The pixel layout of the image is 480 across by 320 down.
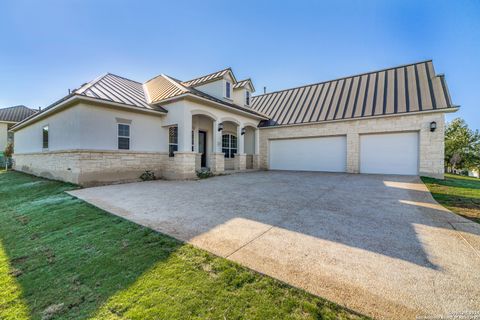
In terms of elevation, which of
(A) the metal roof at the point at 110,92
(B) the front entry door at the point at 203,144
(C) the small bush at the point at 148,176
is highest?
(A) the metal roof at the point at 110,92

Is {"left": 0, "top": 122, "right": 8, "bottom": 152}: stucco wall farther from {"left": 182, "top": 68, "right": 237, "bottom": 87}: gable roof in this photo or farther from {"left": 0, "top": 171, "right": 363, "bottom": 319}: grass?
{"left": 0, "top": 171, "right": 363, "bottom": 319}: grass

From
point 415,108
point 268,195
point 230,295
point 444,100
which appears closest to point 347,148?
point 415,108

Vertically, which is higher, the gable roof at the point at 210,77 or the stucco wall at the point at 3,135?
the gable roof at the point at 210,77

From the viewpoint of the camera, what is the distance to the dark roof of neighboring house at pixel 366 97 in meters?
10.9

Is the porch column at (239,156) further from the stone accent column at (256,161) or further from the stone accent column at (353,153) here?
the stone accent column at (353,153)

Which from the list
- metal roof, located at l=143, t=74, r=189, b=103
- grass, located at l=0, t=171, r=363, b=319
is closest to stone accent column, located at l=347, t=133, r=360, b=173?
metal roof, located at l=143, t=74, r=189, b=103

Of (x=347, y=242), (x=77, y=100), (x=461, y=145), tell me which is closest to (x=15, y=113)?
(x=77, y=100)

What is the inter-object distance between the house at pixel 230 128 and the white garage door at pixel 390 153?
45 millimetres

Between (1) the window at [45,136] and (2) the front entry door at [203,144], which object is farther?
(2) the front entry door at [203,144]

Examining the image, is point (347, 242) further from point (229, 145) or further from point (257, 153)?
point (257, 153)

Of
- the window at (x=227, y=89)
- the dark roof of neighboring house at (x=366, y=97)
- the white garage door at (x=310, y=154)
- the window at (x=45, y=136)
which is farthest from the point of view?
the window at (x=227, y=89)

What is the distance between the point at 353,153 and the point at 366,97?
389 centimetres

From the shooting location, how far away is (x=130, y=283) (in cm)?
229

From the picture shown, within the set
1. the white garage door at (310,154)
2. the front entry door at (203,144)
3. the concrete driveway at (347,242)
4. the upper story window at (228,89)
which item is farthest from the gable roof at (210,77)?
the concrete driveway at (347,242)
